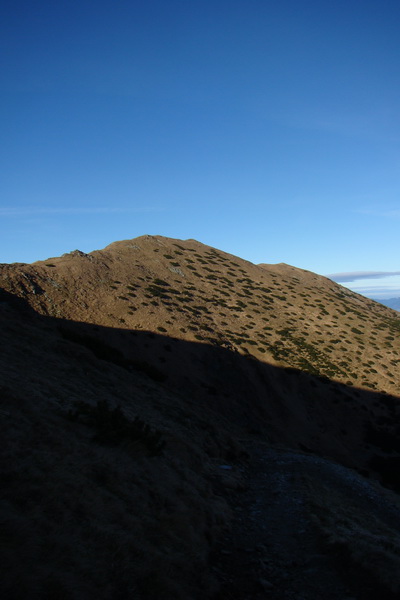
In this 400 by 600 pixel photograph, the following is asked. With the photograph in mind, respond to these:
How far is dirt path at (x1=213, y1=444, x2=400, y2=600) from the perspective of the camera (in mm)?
9688

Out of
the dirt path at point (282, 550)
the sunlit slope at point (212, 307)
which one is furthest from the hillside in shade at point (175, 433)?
the sunlit slope at point (212, 307)

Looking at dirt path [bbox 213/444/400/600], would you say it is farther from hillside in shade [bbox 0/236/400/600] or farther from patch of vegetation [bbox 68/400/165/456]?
patch of vegetation [bbox 68/400/165/456]

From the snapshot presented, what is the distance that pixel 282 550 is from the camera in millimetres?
12000

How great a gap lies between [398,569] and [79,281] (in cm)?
4578

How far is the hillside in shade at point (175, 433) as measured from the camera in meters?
8.36

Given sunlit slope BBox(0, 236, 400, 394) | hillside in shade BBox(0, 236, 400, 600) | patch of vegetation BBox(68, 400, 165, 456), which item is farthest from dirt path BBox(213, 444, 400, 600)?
sunlit slope BBox(0, 236, 400, 394)

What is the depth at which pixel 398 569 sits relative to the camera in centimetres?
1031

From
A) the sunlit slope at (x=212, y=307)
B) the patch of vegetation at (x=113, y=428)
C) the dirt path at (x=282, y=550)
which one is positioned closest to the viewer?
the dirt path at (x=282, y=550)

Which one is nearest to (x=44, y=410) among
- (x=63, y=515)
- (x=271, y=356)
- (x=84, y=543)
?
(x=63, y=515)

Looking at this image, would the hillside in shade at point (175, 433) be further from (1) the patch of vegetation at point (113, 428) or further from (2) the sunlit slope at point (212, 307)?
(2) the sunlit slope at point (212, 307)

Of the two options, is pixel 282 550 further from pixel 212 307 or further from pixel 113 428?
pixel 212 307

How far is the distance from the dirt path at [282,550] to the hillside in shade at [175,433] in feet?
0.30

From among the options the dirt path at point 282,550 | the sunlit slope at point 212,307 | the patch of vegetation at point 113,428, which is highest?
the sunlit slope at point 212,307

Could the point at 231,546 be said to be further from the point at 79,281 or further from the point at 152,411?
the point at 79,281
